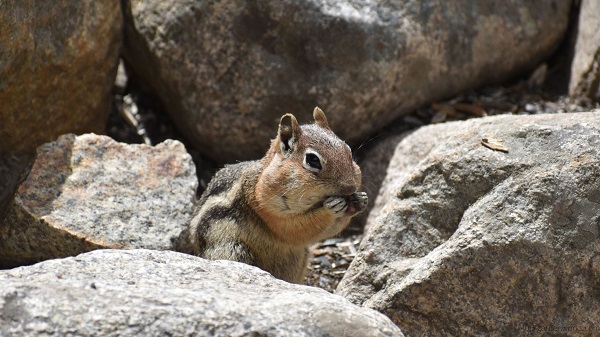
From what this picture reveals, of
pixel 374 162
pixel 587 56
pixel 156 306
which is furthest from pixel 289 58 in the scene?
pixel 156 306

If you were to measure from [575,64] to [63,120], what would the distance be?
14.8ft

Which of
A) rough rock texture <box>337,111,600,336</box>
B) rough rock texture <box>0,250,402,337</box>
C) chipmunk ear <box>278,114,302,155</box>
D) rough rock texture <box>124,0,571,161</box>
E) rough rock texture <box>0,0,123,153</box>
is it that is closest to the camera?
rough rock texture <box>0,250,402,337</box>

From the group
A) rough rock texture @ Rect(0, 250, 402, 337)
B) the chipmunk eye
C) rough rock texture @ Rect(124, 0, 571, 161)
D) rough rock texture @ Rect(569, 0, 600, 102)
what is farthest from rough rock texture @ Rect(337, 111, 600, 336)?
rough rock texture @ Rect(569, 0, 600, 102)

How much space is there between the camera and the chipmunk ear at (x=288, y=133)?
502 cm

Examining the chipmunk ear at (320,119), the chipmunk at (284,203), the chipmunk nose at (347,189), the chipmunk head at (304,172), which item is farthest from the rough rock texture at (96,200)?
the chipmunk nose at (347,189)

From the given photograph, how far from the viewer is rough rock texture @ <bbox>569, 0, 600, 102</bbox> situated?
23.1 ft

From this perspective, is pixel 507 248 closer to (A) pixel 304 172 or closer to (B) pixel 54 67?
(A) pixel 304 172

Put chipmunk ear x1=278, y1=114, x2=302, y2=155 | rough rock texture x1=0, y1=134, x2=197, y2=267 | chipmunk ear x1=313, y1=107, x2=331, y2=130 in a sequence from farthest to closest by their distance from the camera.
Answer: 1. chipmunk ear x1=313, y1=107, x2=331, y2=130
2. rough rock texture x1=0, y1=134, x2=197, y2=267
3. chipmunk ear x1=278, y1=114, x2=302, y2=155

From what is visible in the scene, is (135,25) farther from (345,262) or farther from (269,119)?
(345,262)

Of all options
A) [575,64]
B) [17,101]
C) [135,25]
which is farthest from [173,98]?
[575,64]

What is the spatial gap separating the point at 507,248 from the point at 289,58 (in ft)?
8.98

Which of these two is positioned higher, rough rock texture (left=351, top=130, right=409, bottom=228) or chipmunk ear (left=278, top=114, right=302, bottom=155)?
chipmunk ear (left=278, top=114, right=302, bottom=155)

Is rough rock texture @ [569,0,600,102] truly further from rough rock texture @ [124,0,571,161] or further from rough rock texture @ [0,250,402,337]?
rough rock texture @ [0,250,402,337]

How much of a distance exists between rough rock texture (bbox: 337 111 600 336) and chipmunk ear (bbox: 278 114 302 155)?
88 centimetres
